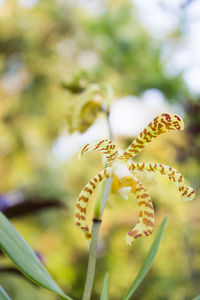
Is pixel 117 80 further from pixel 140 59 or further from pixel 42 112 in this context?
pixel 42 112

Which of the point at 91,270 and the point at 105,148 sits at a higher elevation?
the point at 105,148

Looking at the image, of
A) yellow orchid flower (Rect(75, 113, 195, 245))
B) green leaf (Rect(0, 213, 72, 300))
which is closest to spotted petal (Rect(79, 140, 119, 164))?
yellow orchid flower (Rect(75, 113, 195, 245))

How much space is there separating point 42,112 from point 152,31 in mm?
973

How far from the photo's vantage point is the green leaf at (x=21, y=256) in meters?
0.33

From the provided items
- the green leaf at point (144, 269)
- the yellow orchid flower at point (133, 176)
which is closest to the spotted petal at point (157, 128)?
the yellow orchid flower at point (133, 176)

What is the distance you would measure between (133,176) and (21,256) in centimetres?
15

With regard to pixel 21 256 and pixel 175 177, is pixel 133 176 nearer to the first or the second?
pixel 175 177

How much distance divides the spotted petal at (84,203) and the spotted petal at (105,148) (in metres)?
0.02

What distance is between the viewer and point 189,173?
1698 millimetres

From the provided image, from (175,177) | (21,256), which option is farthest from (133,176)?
(21,256)

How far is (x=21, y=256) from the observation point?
34cm

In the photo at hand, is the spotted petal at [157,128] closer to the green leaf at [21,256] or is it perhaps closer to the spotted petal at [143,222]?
the spotted petal at [143,222]

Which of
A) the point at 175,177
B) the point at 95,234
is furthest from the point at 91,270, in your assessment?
the point at 175,177

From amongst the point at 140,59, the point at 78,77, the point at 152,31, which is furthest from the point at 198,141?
the point at 78,77
